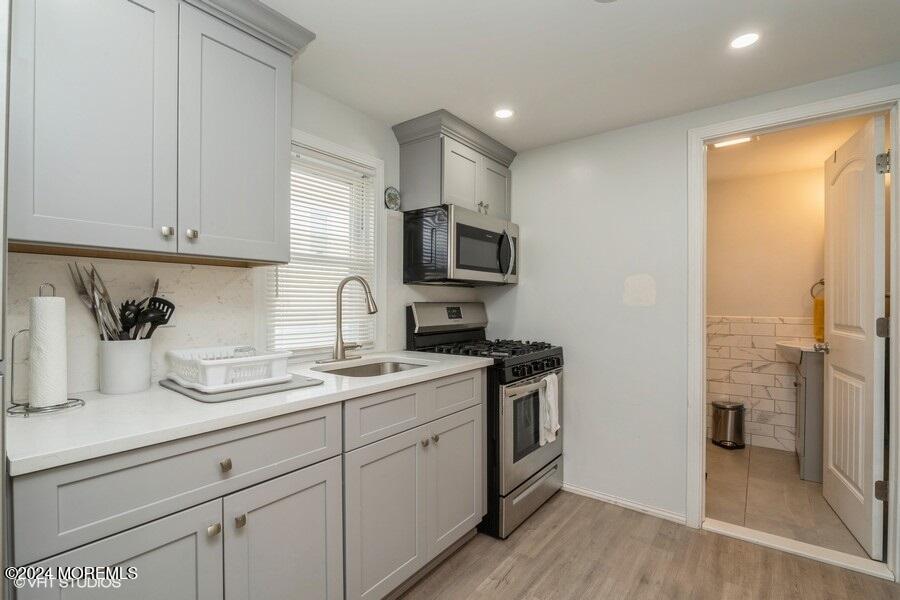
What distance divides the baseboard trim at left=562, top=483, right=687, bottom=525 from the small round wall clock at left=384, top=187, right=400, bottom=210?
219cm

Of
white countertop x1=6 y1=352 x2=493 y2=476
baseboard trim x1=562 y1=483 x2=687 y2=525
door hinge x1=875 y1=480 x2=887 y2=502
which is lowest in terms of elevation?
baseboard trim x1=562 y1=483 x2=687 y2=525

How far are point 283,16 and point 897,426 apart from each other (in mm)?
3234

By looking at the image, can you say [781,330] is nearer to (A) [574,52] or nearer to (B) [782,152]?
(B) [782,152]

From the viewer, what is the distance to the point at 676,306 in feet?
8.25

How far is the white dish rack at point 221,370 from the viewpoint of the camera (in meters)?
1.43

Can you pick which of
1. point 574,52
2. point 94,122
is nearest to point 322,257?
point 94,122

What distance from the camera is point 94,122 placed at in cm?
124

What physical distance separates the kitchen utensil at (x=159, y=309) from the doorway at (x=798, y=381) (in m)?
2.61

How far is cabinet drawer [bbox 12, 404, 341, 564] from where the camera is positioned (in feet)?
2.96

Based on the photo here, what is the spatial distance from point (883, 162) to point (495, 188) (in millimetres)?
2026

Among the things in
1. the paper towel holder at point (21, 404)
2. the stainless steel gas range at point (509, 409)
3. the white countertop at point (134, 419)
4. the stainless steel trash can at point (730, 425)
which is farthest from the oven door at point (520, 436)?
the stainless steel trash can at point (730, 425)

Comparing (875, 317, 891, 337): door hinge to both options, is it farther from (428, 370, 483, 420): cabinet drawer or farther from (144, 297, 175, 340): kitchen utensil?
(144, 297, 175, 340): kitchen utensil

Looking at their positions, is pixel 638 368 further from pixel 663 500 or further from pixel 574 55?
pixel 574 55

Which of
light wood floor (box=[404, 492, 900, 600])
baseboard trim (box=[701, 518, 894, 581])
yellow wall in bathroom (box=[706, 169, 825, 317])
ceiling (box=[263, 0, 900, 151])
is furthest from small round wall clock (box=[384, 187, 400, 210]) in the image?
yellow wall in bathroom (box=[706, 169, 825, 317])
